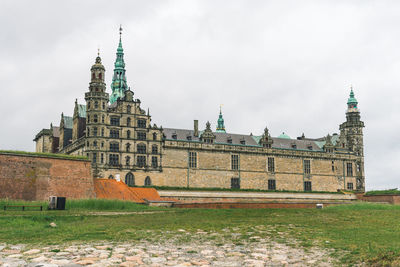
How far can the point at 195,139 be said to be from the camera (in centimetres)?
7169

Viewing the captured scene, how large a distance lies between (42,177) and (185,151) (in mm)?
30966

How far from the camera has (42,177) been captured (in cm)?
4009

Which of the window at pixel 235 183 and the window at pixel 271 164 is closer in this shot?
the window at pixel 235 183

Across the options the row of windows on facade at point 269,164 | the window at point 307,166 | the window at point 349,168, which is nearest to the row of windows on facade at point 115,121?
the row of windows on facade at point 269,164

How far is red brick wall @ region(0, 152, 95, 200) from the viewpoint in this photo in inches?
1502

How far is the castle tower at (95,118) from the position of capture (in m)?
61.5

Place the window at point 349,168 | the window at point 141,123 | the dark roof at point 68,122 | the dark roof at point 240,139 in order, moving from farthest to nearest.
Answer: the window at point 349,168
the dark roof at point 68,122
the dark roof at point 240,139
the window at point 141,123

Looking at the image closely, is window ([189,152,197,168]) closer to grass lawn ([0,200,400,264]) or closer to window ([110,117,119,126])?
window ([110,117,119,126])

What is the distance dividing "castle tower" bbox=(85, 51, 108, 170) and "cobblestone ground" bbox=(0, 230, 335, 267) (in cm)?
4907

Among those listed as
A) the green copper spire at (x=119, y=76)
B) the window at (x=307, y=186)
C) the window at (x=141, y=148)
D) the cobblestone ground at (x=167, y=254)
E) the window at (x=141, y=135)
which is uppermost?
the green copper spire at (x=119, y=76)

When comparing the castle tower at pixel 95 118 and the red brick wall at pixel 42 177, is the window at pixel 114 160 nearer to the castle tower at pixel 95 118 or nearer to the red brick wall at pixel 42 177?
the castle tower at pixel 95 118

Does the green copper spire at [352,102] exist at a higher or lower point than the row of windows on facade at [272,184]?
higher

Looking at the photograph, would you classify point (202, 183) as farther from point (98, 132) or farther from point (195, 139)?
point (98, 132)

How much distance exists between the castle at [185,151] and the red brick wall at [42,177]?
14.4 m
